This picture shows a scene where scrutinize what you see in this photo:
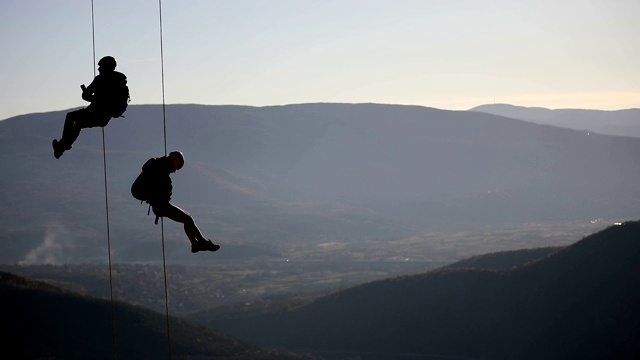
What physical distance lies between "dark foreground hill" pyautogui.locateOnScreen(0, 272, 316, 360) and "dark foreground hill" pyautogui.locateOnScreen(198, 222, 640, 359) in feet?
86.4

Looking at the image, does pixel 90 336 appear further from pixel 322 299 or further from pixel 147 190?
pixel 147 190

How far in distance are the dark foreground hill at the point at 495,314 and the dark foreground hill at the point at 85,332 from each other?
2634cm

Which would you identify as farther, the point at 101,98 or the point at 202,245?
the point at 202,245

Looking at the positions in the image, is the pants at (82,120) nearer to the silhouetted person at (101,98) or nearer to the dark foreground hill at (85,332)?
the silhouetted person at (101,98)

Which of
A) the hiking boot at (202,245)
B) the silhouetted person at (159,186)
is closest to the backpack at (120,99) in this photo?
the silhouetted person at (159,186)

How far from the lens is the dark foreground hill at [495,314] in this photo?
124 metres

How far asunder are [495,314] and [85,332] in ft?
192

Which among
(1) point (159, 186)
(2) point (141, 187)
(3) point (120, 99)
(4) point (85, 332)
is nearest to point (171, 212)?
(1) point (159, 186)

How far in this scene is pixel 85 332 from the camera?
114625mm

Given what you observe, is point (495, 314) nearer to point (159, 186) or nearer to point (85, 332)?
point (85, 332)

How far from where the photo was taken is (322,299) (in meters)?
171

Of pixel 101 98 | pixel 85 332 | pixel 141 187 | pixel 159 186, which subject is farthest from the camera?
pixel 85 332

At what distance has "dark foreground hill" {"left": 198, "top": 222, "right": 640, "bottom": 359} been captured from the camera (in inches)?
4894

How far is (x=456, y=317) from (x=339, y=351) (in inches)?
700
